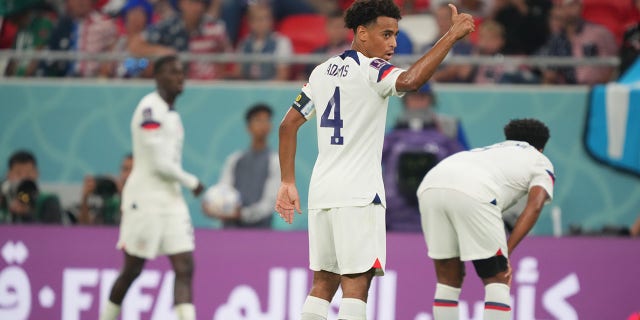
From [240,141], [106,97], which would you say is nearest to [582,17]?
[240,141]

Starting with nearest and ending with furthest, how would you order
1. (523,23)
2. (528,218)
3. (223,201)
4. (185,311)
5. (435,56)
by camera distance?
(435,56) < (528,218) < (185,311) < (223,201) < (523,23)

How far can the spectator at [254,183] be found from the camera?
11859 mm

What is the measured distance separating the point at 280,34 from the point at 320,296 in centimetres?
706

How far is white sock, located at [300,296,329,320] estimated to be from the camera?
6.71 meters

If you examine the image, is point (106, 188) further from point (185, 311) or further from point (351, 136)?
point (351, 136)

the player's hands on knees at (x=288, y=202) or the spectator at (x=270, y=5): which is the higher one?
the spectator at (x=270, y=5)

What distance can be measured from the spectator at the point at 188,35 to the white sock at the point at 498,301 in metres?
5.86

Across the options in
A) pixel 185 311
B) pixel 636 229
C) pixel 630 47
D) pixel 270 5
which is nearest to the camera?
pixel 185 311

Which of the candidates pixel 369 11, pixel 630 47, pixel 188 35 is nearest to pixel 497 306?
pixel 369 11

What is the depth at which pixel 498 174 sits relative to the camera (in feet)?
26.7

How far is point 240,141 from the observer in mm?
12531

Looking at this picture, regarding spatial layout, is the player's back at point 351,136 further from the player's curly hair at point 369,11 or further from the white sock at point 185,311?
the white sock at point 185,311

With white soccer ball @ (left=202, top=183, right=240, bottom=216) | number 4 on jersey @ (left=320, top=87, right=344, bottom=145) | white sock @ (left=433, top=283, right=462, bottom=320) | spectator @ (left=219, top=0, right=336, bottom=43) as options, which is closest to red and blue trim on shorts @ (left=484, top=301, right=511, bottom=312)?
white sock @ (left=433, top=283, right=462, bottom=320)

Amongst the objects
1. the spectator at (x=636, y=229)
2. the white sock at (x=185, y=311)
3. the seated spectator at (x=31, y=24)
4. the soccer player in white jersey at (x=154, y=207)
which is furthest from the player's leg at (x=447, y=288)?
the seated spectator at (x=31, y=24)
